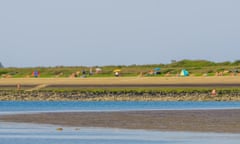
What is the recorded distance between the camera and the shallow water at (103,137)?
108 feet

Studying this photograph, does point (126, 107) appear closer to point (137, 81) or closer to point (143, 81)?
point (143, 81)

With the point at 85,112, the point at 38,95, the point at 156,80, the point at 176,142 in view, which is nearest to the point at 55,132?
the point at 176,142

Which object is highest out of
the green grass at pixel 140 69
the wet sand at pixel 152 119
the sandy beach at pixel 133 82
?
the green grass at pixel 140 69

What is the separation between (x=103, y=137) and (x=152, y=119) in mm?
8343

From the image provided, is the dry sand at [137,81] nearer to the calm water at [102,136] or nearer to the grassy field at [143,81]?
the grassy field at [143,81]

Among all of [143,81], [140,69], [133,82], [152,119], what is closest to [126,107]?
[152,119]

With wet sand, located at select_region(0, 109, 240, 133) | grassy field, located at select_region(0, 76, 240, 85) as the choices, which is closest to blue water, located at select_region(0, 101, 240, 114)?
wet sand, located at select_region(0, 109, 240, 133)

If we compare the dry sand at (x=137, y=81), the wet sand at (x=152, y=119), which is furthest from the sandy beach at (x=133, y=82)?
the wet sand at (x=152, y=119)

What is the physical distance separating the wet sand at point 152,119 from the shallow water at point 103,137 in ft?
5.51

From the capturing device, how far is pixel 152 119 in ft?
139

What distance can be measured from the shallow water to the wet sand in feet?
5.51

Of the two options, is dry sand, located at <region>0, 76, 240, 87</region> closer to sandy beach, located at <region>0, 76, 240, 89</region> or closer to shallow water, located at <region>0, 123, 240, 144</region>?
sandy beach, located at <region>0, 76, 240, 89</region>

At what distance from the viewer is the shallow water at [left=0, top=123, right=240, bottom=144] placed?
108ft

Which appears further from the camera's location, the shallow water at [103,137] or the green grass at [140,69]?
the green grass at [140,69]
